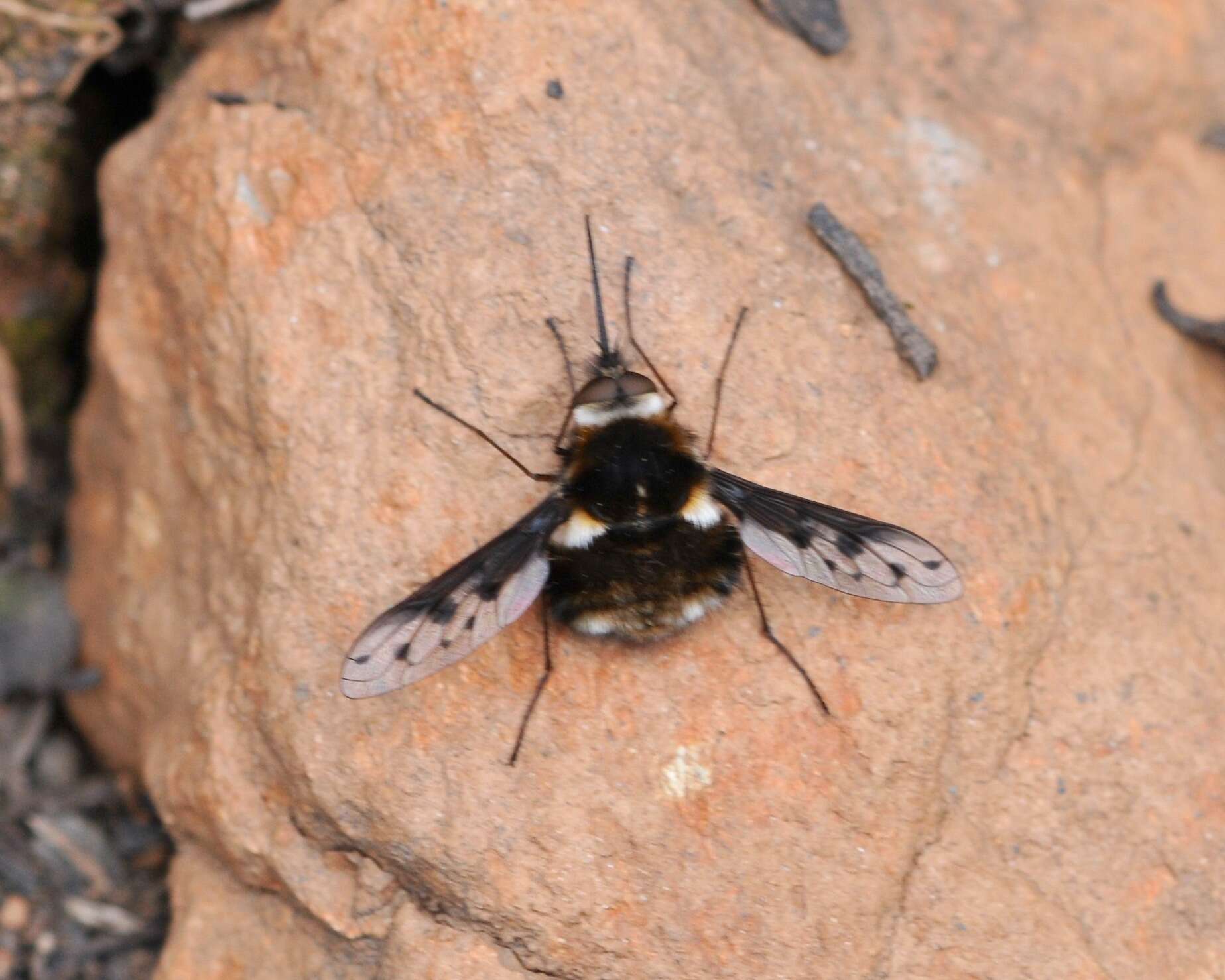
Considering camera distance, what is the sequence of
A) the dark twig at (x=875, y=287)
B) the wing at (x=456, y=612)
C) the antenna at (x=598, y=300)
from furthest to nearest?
the dark twig at (x=875, y=287), the antenna at (x=598, y=300), the wing at (x=456, y=612)

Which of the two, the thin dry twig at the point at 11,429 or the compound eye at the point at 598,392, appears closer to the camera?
the compound eye at the point at 598,392

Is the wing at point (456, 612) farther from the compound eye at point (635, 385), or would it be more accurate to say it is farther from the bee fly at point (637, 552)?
the compound eye at point (635, 385)

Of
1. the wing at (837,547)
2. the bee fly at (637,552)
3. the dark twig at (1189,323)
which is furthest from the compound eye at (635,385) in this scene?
the dark twig at (1189,323)

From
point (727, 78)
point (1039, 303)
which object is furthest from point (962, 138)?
point (727, 78)

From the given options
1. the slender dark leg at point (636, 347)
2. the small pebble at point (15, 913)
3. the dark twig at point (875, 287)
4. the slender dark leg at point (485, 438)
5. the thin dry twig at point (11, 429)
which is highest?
the dark twig at point (875, 287)

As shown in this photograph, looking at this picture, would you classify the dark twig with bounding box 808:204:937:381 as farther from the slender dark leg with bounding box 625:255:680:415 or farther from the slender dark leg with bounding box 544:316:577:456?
the slender dark leg with bounding box 544:316:577:456

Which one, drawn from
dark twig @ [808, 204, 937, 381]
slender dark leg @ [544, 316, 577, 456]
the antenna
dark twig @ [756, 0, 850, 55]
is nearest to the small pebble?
slender dark leg @ [544, 316, 577, 456]
